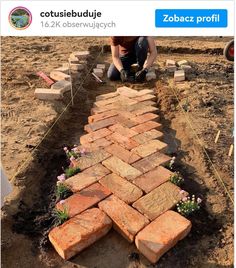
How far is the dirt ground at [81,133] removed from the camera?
2.83 m

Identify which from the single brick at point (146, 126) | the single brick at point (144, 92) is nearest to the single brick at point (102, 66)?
the single brick at point (144, 92)

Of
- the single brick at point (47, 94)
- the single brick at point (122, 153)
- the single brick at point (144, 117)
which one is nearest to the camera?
the single brick at point (122, 153)

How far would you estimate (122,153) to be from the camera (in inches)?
150

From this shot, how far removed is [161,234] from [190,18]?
1.92 m

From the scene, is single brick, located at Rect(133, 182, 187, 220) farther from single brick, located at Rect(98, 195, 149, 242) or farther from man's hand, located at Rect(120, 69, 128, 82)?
man's hand, located at Rect(120, 69, 128, 82)

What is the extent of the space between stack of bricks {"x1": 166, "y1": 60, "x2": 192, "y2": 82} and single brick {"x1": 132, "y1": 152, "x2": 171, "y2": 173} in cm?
213

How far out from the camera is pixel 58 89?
5008 mm

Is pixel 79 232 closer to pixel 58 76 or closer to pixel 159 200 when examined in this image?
pixel 159 200

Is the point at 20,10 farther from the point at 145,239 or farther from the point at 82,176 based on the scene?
the point at 145,239

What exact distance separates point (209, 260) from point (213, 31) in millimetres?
1985

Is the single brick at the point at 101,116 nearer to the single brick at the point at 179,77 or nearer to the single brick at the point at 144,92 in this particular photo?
the single brick at the point at 144,92

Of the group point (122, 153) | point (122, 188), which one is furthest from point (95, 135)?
point (122, 188)

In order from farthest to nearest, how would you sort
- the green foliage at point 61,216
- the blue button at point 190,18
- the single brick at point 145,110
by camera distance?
the single brick at point 145,110, the blue button at point 190,18, the green foliage at point 61,216

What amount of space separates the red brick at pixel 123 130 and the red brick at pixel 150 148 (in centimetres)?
24
